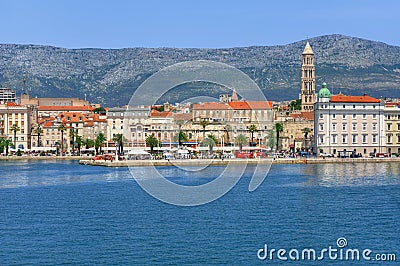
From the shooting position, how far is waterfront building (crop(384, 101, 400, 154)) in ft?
276

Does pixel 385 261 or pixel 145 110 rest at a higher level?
pixel 145 110

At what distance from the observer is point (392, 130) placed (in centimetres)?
8438

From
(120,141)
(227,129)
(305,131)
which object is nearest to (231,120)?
(227,129)

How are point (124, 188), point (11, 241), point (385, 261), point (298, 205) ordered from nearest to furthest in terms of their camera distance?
point (385, 261) < point (11, 241) < point (298, 205) < point (124, 188)

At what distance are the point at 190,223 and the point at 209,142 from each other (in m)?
57.3

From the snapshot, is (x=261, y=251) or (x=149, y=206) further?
(x=149, y=206)

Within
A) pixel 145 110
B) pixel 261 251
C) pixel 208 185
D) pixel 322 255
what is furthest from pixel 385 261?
pixel 145 110

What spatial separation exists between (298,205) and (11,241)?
43.6 ft

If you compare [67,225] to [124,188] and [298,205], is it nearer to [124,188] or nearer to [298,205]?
[298,205]

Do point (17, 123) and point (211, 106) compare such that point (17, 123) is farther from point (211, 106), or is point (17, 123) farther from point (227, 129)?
point (227, 129)

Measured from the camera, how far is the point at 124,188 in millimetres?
47531

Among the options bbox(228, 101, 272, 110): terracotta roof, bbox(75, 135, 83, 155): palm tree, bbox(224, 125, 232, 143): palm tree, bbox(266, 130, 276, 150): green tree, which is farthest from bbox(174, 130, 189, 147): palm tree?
bbox(75, 135, 83, 155): palm tree

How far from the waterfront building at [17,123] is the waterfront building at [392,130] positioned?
41.9m

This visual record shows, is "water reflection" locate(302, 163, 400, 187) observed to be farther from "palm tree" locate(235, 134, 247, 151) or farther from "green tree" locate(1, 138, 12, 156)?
"green tree" locate(1, 138, 12, 156)
